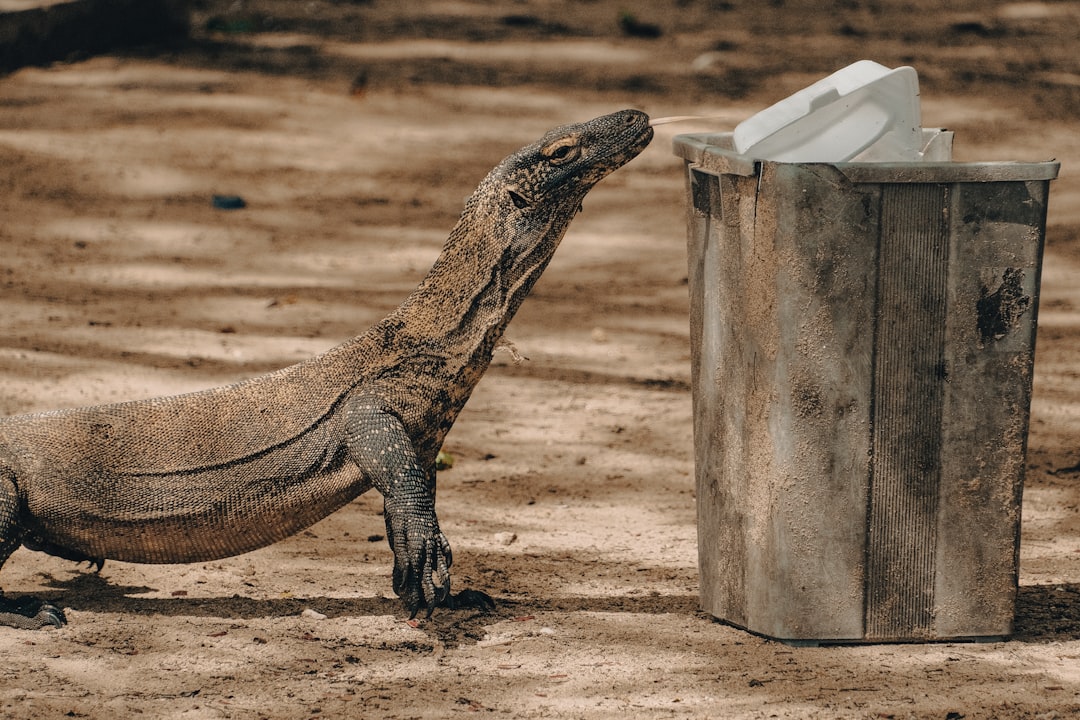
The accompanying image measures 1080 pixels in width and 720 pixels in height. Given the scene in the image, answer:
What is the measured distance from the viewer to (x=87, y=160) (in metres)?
10.4

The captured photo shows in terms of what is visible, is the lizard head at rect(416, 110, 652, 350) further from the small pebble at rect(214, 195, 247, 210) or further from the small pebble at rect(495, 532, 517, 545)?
the small pebble at rect(214, 195, 247, 210)

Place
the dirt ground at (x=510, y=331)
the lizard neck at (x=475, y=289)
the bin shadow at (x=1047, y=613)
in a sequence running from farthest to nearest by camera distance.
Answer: the lizard neck at (x=475, y=289) → the bin shadow at (x=1047, y=613) → the dirt ground at (x=510, y=331)

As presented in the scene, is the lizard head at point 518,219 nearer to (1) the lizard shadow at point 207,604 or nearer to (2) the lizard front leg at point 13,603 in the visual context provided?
(1) the lizard shadow at point 207,604

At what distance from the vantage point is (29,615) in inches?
173

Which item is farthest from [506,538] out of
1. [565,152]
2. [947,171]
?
[947,171]

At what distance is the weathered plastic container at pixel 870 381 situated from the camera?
12.8ft

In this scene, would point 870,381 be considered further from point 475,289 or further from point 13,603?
point 13,603

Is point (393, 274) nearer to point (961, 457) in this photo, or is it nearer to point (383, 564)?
point (383, 564)

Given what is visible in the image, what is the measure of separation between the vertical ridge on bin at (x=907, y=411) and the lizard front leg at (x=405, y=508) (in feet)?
4.20

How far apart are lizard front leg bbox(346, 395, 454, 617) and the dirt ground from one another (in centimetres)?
16

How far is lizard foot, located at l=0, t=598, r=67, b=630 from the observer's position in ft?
14.3

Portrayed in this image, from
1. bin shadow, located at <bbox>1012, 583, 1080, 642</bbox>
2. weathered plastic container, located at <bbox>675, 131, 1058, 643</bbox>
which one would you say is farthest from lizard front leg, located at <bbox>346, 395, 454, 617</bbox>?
bin shadow, located at <bbox>1012, 583, 1080, 642</bbox>

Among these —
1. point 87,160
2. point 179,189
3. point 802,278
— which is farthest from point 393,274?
point 802,278

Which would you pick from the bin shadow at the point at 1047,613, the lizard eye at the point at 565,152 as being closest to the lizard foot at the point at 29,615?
the lizard eye at the point at 565,152
